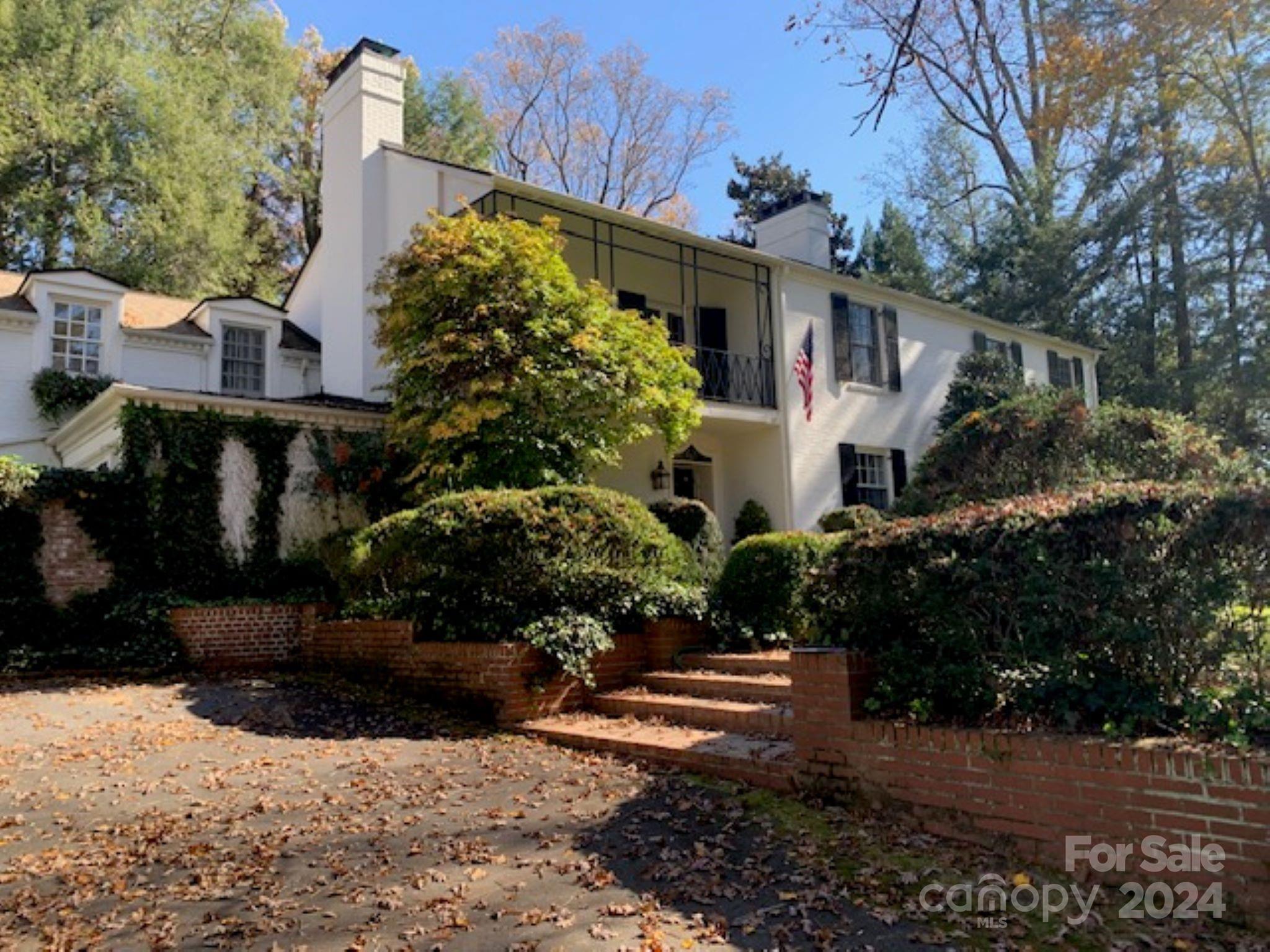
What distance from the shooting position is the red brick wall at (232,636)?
31.3 ft

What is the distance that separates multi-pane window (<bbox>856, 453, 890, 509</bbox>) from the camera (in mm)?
15844

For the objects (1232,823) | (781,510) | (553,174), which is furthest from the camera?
(553,174)

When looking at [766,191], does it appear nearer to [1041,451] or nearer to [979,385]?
[979,385]

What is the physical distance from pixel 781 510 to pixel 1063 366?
10.5 m

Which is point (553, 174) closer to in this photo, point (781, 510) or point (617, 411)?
point (781, 510)

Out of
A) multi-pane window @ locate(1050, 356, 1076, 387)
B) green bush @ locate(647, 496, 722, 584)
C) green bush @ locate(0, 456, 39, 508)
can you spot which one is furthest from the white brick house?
multi-pane window @ locate(1050, 356, 1076, 387)

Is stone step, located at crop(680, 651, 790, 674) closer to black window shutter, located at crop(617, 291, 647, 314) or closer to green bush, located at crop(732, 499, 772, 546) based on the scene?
green bush, located at crop(732, 499, 772, 546)

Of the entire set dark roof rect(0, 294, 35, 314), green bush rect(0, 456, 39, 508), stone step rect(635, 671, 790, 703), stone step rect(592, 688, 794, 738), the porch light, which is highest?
dark roof rect(0, 294, 35, 314)

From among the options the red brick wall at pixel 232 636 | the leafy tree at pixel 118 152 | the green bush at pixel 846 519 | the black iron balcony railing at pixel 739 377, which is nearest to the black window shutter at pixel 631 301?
the black iron balcony railing at pixel 739 377

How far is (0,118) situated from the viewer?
59.1 feet

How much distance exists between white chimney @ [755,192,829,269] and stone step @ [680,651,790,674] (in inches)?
437

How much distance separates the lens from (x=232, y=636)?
960 cm

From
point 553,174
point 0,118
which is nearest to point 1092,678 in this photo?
point 0,118

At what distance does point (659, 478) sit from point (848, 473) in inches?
151
